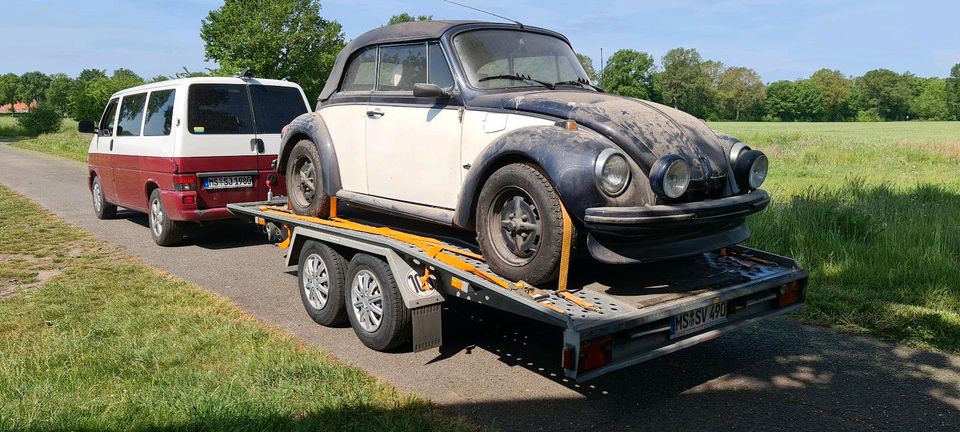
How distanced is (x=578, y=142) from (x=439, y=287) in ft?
4.50

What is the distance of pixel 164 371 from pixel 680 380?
10.8 ft

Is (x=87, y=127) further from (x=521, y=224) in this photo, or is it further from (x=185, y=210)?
(x=521, y=224)

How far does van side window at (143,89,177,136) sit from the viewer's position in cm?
847

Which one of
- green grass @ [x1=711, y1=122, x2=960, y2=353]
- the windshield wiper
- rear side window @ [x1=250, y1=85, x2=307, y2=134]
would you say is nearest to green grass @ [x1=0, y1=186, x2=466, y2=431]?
the windshield wiper

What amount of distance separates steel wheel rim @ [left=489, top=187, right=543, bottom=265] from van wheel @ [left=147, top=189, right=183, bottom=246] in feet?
19.1

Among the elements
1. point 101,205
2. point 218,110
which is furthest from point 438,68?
point 101,205

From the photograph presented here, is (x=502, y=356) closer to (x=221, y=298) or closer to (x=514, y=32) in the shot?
(x=514, y=32)

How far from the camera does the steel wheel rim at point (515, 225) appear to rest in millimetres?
4008

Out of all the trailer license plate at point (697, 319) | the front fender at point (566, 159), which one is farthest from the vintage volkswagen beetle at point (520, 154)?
the trailer license plate at point (697, 319)

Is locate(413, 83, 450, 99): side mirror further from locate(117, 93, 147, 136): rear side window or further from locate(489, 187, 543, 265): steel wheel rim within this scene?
locate(117, 93, 147, 136): rear side window

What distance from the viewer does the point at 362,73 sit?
5.76 meters

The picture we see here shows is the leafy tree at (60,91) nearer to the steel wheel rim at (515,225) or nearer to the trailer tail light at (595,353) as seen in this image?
the steel wheel rim at (515,225)

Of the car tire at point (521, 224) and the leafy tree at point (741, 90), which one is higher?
the leafy tree at point (741, 90)

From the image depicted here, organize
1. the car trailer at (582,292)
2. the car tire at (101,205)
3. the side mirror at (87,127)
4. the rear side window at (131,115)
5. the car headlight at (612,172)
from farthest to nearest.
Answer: the car tire at (101,205) < the side mirror at (87,127) < the rear side window at (131,115) < the car headlight at (612,172) < the car trailer at (582,292)
